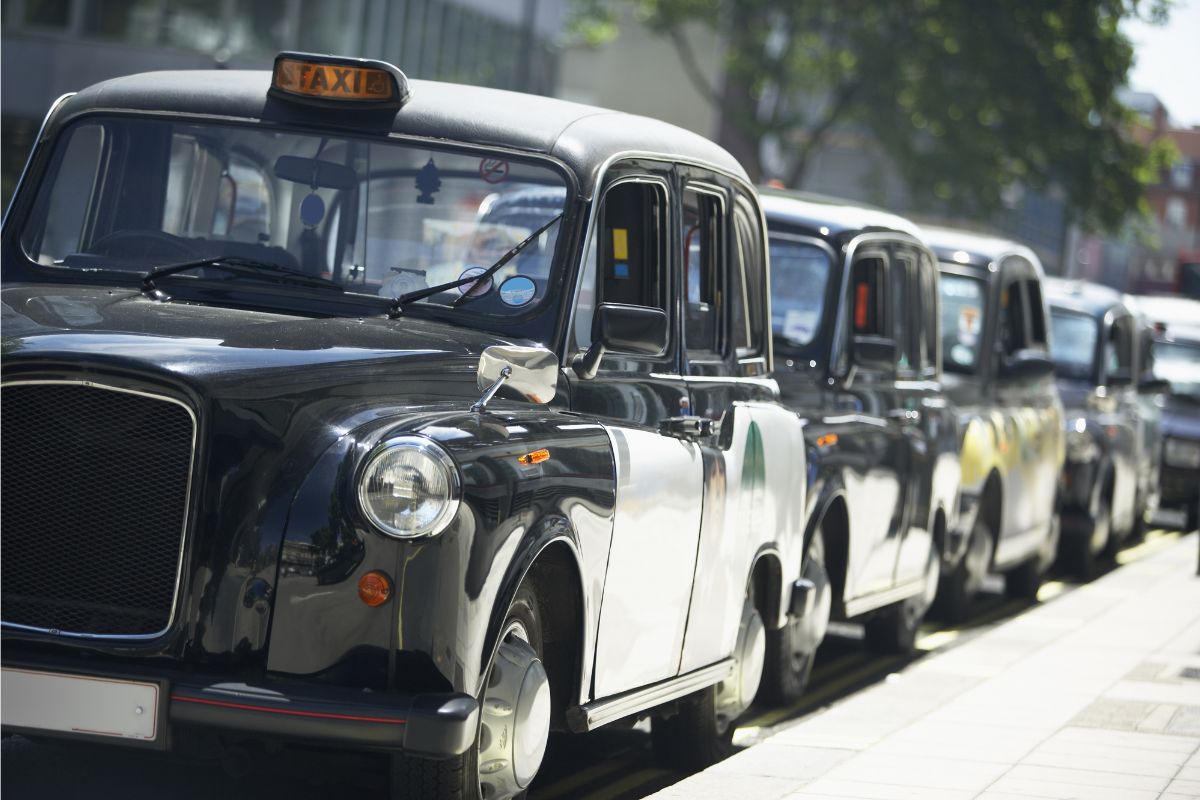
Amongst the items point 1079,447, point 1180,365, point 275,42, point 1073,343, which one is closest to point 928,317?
point 1079,447

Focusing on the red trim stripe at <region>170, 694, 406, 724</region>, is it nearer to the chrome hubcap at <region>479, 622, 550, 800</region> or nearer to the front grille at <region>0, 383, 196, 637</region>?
the front grille at <region>0, 383, 196, 637</region>

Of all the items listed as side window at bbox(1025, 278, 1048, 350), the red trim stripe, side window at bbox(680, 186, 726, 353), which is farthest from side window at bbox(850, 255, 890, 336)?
the red trim stripe

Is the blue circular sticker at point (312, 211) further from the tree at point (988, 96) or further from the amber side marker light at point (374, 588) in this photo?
the tree at point (988, 96)

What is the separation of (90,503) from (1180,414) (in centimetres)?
1952

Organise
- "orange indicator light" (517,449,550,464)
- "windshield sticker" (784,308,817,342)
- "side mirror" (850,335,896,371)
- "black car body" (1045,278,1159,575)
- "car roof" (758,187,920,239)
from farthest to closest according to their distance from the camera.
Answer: "black car body" (1045,278,1159,575), "car roof" (758,187,920,239), "windshield sticker" (784,308,817,342), "side mirror" (850,335,896,371), "orange indicator light" (517,449,550,464)

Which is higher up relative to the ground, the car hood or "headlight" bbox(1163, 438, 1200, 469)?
the car hood

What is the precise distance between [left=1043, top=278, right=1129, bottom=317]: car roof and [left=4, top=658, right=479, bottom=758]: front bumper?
13.3m

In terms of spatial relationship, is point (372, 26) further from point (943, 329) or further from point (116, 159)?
A: point (116, 159)

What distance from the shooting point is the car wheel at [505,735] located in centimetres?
537

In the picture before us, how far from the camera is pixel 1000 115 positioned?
133 feet

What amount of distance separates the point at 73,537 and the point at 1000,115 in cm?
3705

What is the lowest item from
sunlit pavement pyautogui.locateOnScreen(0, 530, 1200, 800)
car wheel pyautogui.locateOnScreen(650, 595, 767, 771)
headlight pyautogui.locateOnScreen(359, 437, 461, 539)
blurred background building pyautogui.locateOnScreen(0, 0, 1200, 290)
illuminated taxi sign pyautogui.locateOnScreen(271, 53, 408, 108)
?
sunlit pavement pyautogui.locateOnScreen(0, 530, 1200, 800)

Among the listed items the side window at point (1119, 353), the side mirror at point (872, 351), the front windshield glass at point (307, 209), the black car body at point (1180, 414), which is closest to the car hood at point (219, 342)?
the front windshield glass at point (307, 209)

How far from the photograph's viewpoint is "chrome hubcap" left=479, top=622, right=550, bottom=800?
5508mm
